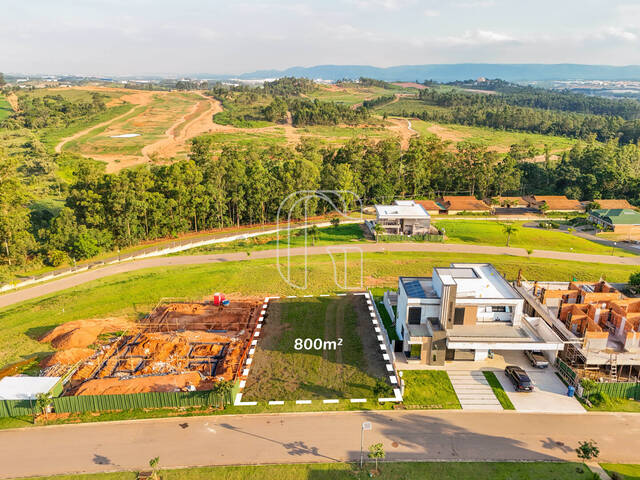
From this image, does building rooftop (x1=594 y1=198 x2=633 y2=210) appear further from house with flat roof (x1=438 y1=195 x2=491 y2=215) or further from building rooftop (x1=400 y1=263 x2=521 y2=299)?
building rooftop (x1=400 y1=263 x2=521 y2=299)

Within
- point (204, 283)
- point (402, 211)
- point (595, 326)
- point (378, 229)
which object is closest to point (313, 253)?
point (378, 229)

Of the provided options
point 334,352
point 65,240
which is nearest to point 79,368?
point 334,352

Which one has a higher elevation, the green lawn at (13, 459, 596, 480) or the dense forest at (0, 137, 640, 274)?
the dense forest at (0, 137, 640, 274)

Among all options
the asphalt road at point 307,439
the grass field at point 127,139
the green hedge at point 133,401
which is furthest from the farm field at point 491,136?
the green hedge at point 133,401

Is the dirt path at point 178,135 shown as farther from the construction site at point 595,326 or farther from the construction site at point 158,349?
the construction site at point 595,326

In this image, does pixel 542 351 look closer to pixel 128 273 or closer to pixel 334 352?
pixel 334 352

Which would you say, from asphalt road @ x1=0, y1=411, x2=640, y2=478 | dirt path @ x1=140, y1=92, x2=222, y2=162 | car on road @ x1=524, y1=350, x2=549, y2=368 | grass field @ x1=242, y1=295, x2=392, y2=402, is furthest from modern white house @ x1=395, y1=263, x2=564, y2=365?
dirt path @ x1=140, y1=92, x2=222, y2=162

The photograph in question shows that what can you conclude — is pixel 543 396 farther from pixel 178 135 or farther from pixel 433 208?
pixel 178 135

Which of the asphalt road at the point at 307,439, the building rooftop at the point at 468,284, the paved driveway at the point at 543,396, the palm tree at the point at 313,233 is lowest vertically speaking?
the asphalt road at the point at 307,439
